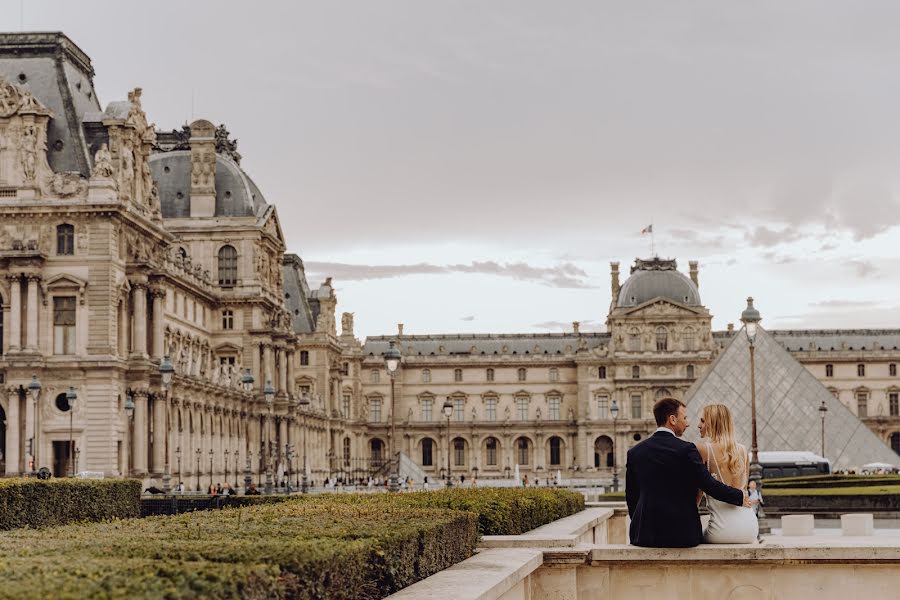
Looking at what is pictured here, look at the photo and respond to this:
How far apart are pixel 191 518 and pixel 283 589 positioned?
18.8ft

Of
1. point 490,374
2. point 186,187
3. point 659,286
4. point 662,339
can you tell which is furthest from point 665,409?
point 490,374

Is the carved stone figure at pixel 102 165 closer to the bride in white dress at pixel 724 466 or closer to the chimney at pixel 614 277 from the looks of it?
the bride in white dress at pixel 724 466

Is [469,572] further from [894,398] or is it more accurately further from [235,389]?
[894,398]

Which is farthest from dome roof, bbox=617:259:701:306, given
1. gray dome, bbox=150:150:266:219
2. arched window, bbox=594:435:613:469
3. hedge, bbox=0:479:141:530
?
hedge, bbox=0:479:141:530

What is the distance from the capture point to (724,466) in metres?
11.4

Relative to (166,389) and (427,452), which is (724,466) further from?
(427,452)

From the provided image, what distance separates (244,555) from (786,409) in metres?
67.4

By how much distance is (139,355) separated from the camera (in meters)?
48.7

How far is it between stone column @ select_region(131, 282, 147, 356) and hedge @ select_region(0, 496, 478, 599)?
36566mm

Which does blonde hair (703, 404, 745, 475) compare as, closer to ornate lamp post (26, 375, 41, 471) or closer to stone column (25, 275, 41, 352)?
ornate lamp post (26, 375, 41, 471)

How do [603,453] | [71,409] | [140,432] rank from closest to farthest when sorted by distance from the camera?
[71,409] < [140,432] < [603,453]

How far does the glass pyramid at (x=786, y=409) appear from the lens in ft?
236

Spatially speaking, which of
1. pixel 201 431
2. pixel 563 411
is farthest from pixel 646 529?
pixel 563 411

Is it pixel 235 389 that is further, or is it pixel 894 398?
pixel 894 398
